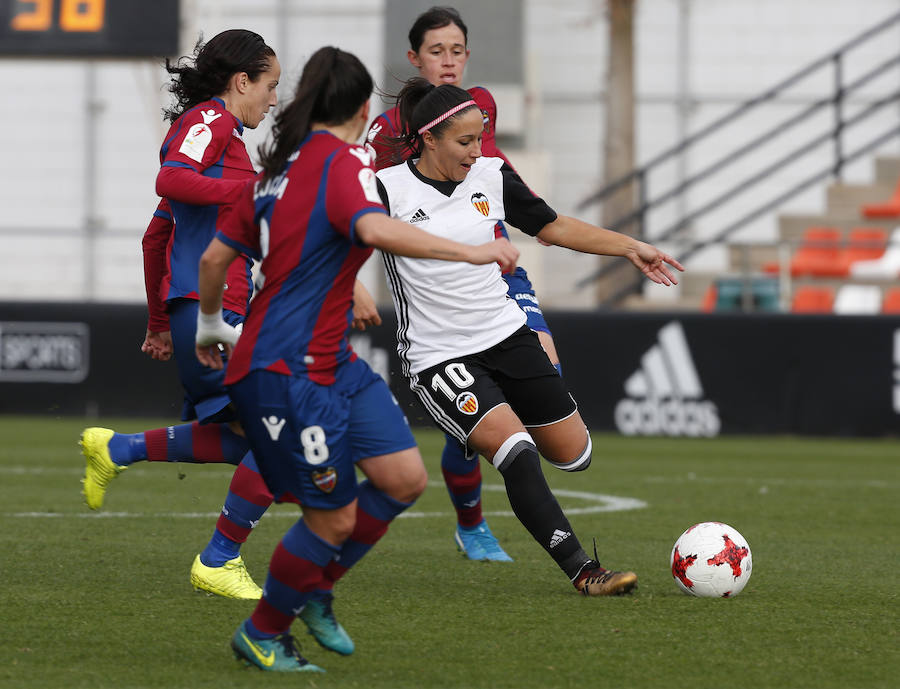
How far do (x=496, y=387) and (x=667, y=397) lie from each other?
8.57 meters

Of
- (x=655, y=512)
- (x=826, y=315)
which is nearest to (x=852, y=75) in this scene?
(x=826, y=315)

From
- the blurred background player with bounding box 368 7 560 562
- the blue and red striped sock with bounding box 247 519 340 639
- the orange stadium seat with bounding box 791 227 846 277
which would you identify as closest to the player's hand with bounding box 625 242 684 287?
the blurred background player with bounding box 368 7 560 562

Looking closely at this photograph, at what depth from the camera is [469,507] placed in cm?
645

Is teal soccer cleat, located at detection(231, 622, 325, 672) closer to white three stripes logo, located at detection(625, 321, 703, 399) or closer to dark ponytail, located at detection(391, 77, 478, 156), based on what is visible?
dark ponytail, located at detection(391, 77, 478, 156)

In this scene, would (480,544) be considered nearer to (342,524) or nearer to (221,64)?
(221,64)

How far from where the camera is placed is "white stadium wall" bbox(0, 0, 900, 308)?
2547 centimetres

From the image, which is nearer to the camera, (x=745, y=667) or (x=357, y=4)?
(x=745, y=667)

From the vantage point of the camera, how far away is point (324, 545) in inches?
159

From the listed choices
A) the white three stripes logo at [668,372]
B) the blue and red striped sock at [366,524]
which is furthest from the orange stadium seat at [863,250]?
the blue and red striped sock at [366,524]

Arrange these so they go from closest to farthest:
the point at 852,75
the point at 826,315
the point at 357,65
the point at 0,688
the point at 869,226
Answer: the point at 0,688 → the point at 357,65 → the point at 826,315 → the point at 869,226 → the point at 852,75

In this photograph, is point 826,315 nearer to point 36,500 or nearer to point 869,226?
point 869,226

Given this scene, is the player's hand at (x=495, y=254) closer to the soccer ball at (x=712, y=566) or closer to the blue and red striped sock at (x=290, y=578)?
the blue and red striped sock at (x=290, y=578)

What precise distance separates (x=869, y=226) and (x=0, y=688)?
15040 millimetres

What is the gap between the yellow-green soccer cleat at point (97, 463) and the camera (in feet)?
18.7
